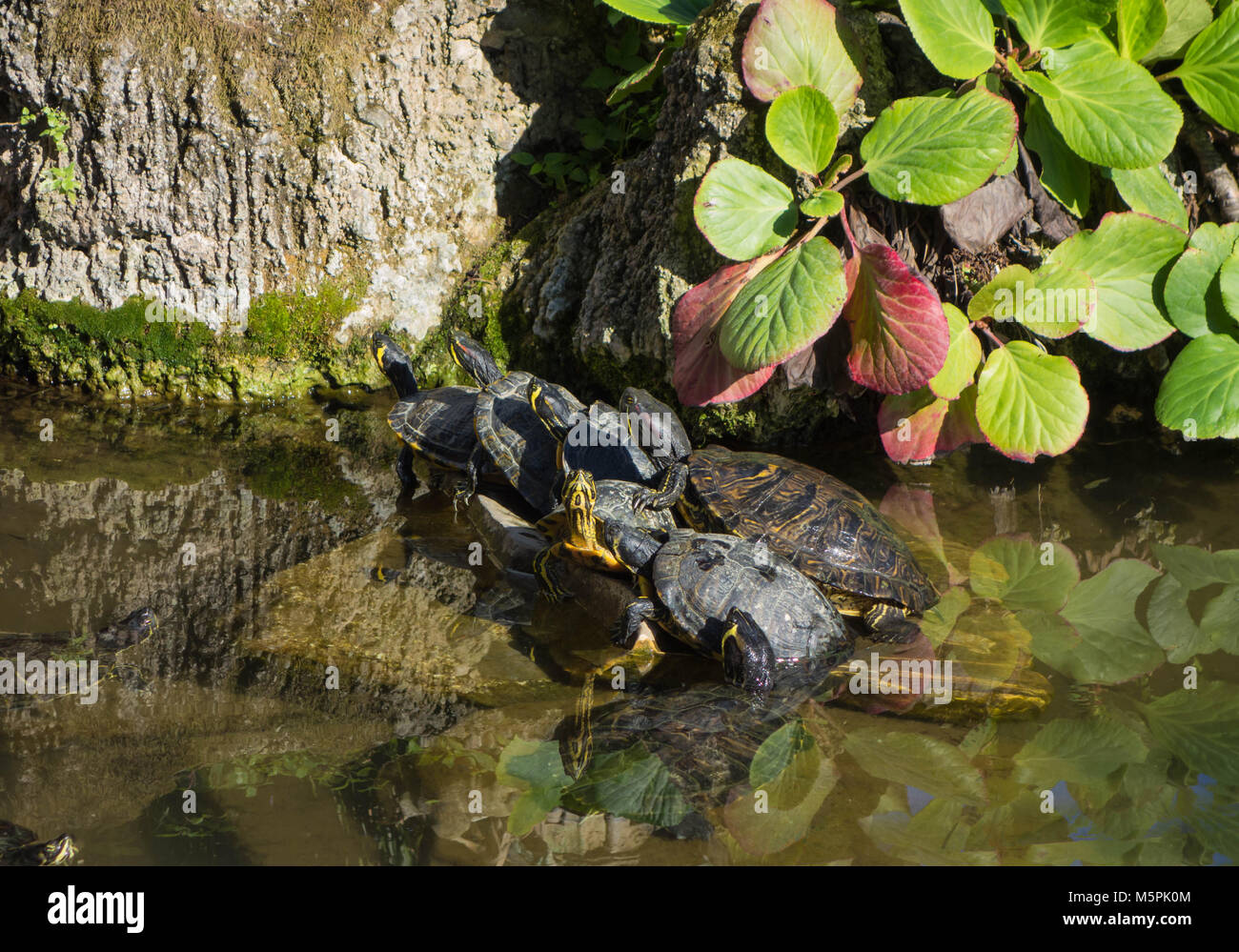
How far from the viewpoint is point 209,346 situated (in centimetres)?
650

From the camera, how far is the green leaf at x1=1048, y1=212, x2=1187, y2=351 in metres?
5.02

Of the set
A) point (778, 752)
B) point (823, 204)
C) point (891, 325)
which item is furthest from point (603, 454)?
point (778, 752)

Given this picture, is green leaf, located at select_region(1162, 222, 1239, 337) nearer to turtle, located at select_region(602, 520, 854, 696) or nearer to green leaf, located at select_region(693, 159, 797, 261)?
green leaf, located at select_region(693, 159, 797, 261)

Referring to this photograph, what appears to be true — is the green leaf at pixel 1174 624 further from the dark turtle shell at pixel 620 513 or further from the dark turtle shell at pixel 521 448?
the dark turtle shell at pixel 521 448

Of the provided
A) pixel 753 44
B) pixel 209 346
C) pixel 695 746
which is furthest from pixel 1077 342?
pixel 209 346

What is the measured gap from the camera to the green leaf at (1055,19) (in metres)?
4.82

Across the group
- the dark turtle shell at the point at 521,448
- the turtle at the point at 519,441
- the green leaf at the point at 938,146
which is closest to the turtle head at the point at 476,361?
the turtle at the point at 519,441

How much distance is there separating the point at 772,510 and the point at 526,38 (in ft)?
13.4

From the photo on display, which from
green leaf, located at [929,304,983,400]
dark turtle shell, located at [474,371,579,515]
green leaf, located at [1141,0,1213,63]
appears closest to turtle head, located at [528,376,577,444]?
dark turtle shell, located at [474,371,579,515]

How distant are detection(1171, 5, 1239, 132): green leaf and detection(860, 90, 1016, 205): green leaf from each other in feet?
3.96

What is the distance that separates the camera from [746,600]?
156 inches

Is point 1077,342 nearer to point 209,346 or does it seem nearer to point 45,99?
point 209,346

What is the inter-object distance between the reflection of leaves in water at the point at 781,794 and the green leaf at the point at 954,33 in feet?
10.7

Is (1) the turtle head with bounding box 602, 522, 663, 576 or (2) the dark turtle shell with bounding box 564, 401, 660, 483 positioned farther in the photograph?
(2) the dark turtle shell with bounding box 564, 401, 660, 483
